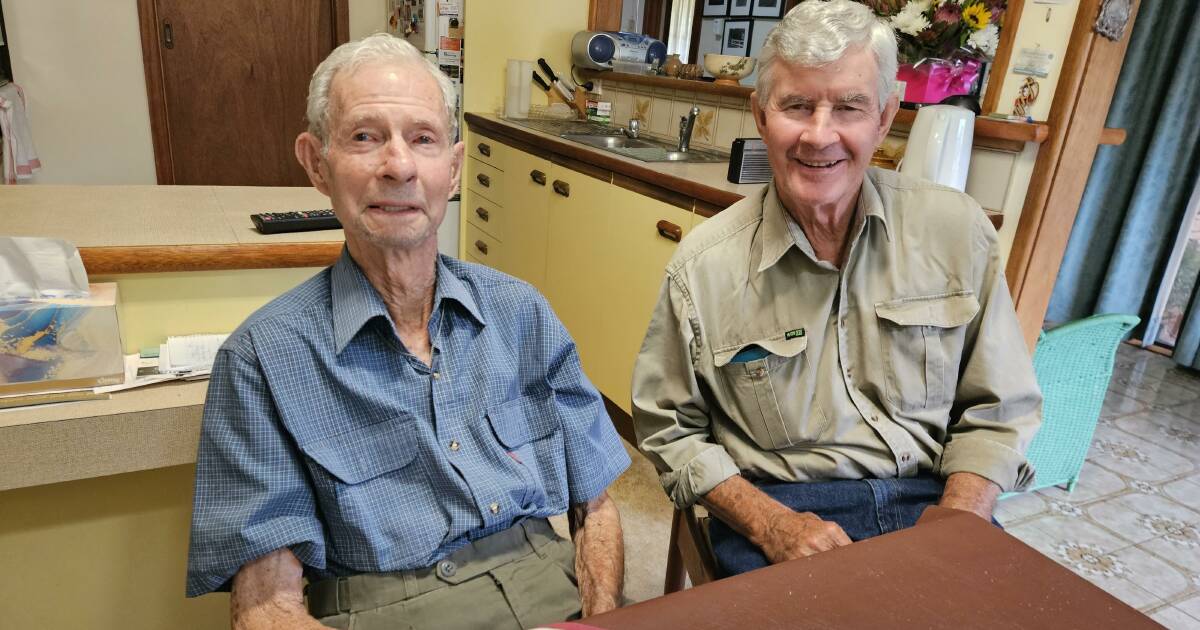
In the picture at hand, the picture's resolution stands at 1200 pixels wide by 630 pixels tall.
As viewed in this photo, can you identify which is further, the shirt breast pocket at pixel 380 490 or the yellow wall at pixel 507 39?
the yellow wall at pixel 507 39

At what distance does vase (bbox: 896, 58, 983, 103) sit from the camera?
6.66ft

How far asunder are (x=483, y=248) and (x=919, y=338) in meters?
2.58

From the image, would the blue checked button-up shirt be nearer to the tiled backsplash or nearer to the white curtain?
the tiled backsplash

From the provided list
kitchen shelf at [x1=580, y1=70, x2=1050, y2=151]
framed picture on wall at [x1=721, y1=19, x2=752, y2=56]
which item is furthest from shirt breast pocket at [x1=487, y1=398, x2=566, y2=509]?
framed picture on wall at [x1=721, y1=19, x2=752, y2=56]

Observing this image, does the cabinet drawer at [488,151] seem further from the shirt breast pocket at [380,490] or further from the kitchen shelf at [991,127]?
the shirt breast pocket at [380,490]

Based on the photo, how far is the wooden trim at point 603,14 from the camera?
11.9ft

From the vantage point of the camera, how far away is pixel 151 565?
1.29 meters

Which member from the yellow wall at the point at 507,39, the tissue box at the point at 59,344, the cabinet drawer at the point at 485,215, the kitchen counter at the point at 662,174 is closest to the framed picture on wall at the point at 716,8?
the yellow wall at the point at 507,39

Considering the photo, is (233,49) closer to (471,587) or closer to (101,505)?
(101,505)

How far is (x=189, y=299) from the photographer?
4.22 feet

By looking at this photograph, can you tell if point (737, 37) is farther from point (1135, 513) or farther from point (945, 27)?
point (1135, 513)

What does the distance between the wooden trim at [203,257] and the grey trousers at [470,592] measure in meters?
0.59

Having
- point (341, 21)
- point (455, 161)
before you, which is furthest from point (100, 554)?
point (341, 21)

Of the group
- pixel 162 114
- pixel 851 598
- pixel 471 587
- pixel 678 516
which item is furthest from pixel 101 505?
pixel 162 114
